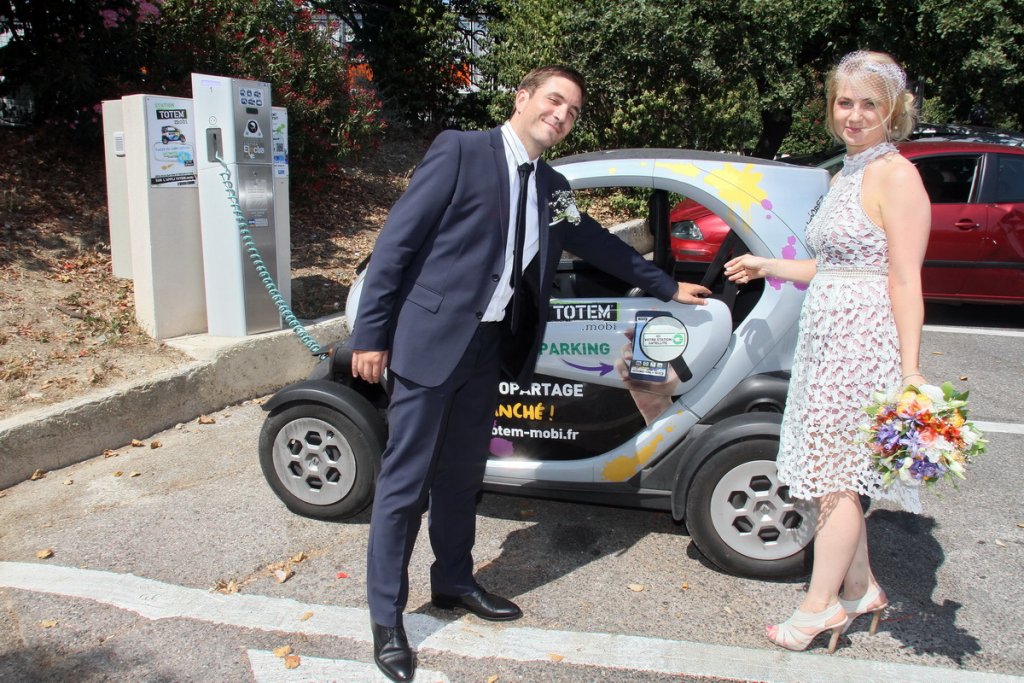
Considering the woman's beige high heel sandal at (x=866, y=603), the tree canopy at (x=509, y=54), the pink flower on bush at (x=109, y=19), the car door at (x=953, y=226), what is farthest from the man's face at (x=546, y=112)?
the pink flower on bush at (x=109, y=19)

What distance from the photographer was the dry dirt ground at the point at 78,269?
16.7ft

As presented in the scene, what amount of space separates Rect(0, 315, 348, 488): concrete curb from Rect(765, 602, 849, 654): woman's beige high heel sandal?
3.58m

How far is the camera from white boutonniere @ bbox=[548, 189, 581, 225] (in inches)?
120

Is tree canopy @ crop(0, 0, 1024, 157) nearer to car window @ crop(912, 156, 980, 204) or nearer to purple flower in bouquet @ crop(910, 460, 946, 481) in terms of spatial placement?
car window @ crop(912, 156, 980, 204)

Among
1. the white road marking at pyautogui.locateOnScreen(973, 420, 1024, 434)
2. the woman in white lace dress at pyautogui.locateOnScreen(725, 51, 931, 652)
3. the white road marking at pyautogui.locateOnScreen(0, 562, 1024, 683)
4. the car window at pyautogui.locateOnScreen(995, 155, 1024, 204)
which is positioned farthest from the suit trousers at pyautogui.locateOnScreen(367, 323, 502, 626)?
the car window at pyautogui.locateOnScreen(995, 155, 1024, 204)

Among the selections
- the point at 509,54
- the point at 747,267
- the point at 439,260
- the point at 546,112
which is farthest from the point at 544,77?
the point at 509,54

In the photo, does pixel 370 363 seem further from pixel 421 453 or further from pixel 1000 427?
pixel 1000 427

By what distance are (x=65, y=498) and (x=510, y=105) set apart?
8.76 m

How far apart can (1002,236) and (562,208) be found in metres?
5.99

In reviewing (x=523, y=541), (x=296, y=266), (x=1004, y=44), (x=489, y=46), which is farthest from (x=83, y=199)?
(x=1004, y=44)

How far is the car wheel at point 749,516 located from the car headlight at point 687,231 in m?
4.15

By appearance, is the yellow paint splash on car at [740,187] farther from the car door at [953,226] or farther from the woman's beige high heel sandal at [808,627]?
the car door at [953,226]

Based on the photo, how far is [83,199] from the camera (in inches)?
299

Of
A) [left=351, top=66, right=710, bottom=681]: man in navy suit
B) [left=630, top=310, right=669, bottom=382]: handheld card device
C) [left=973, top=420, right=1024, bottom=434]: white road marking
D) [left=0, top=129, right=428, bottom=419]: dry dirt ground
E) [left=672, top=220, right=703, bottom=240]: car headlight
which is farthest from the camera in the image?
[left=672, top=220, right=703, bottom=240]: car headlight
